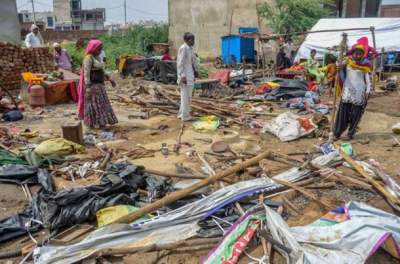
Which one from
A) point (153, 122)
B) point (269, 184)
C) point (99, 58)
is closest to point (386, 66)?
point (153, 122)

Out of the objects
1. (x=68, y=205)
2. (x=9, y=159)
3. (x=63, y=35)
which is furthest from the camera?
(x=63, y=35)

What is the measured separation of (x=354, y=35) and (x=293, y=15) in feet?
10.9

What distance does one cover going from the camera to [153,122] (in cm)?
902

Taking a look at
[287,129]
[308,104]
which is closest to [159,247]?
[287,129]

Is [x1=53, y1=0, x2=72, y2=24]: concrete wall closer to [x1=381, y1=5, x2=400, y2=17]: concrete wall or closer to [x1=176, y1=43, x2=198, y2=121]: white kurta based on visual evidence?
[x1=381, y1=5, x2=400, y2=17]: concrete wall

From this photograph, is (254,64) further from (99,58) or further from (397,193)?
(397,193)

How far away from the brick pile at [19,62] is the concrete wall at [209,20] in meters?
12.8

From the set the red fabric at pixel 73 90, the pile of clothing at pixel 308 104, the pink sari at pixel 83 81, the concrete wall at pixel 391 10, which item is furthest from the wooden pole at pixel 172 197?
the concrete wall at pixel 391 10

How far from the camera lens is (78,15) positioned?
56500 mm

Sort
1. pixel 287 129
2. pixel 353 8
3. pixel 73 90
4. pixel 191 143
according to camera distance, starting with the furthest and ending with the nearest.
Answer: pixel 353 8, pixel 73 90, pixel 287 129, pixel 191 143

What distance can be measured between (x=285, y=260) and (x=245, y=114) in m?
6.09

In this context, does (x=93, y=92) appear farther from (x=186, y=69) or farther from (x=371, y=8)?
(x=371, y=8)

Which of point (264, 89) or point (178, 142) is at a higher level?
point (264, 89)

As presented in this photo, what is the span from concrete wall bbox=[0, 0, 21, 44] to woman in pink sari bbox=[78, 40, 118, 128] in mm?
7972
